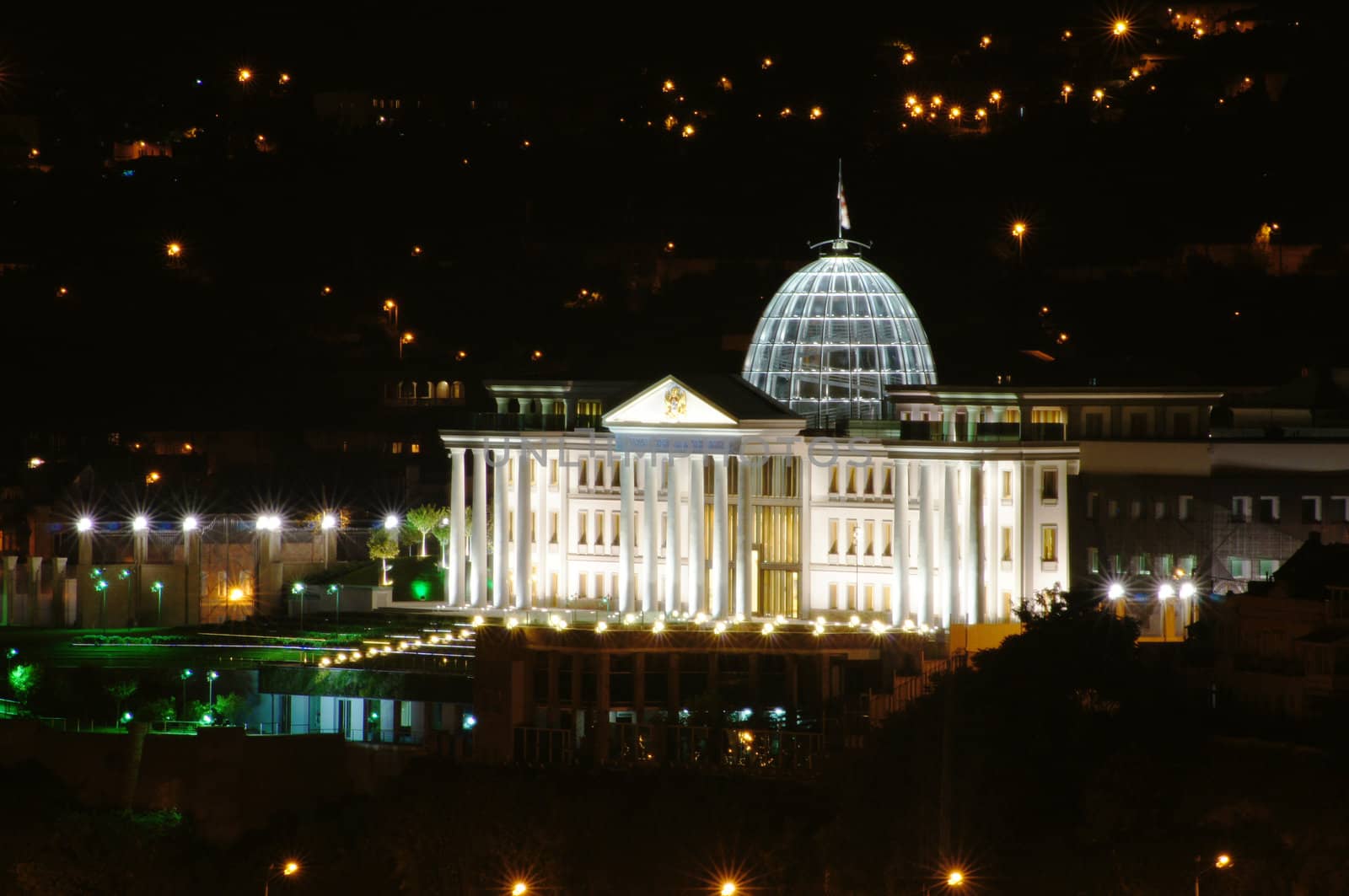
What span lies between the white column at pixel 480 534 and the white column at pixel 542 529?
2.10 meters

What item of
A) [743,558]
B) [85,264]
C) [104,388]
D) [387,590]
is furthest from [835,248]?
[85,264]

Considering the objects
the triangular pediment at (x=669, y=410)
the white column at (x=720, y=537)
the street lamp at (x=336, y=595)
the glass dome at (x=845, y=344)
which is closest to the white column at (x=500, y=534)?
the street lamp at (x=336, y=595)

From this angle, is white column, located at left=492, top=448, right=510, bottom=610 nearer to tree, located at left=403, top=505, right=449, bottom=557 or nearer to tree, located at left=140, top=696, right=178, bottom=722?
tree, located at left=403, top=505, right=449, bottom=557

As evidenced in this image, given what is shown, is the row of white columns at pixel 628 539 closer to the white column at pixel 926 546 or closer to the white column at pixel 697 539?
the white column at pixel 697 539

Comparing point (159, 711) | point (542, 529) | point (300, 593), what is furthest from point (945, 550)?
point (159, 711)

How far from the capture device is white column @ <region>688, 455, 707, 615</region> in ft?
374

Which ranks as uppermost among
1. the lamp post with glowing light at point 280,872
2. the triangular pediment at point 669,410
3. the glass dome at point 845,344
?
the glass dome at point 845,344

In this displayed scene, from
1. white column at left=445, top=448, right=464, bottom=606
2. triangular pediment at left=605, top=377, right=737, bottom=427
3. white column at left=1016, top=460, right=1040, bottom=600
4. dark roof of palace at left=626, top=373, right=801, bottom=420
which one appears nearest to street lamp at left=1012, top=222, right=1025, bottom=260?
dark roof of palace at left=626, top=373, right=801, bottom=420

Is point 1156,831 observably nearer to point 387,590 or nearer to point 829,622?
point 829,622

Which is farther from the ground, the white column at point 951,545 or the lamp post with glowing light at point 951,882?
the white column at point 951,545

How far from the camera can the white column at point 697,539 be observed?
11388 centimetres

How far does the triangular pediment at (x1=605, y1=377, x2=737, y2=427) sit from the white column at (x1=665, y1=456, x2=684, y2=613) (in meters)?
1.93

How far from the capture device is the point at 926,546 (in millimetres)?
107750

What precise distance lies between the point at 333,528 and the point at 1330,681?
182ft
